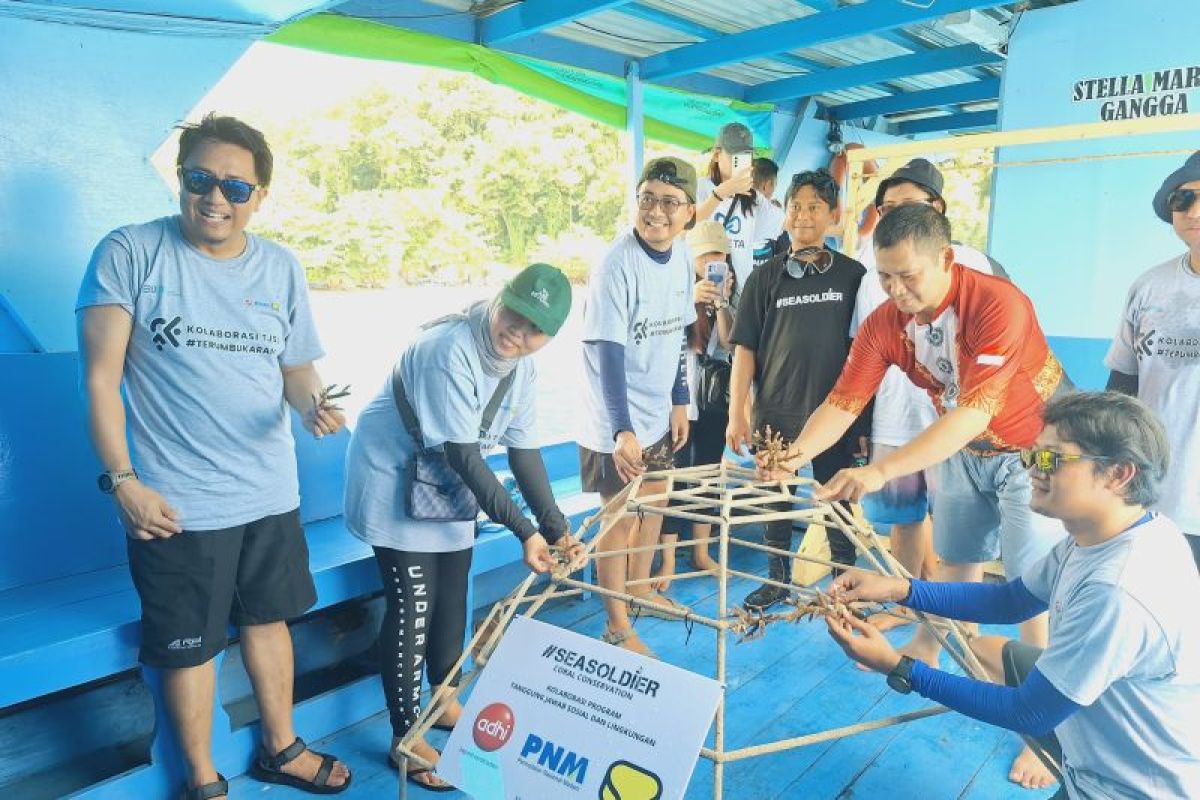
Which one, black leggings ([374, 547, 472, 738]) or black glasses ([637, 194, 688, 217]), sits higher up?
black glasses ([637, 194, 688, 217])

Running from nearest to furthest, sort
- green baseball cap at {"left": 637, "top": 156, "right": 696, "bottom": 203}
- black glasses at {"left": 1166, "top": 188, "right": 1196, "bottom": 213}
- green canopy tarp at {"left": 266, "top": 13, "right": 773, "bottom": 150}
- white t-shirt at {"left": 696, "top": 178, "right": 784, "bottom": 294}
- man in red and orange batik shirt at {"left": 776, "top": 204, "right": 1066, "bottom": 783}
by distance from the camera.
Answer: man in red and orange batik shirt at {"left": 776, "top": 204, "right": 1066, "bottom": 783}
black glasses at {"left": 1166, "top": 188, "right": 1196, "bottom": 213}
green baseball cap at {"left": 637, "top": 156, "right": 696, "bottom": 203}
green canopy tarp at {"left": 266, "top": 13, "right": 773, "bottom": 150}
white t-shirt at {"left": 696, "top": 178, "right": 784, "bottom": 294}

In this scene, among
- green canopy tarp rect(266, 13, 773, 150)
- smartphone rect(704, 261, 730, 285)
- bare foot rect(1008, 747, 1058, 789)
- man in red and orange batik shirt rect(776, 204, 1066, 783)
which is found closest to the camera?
man in red and orange batik shirt rect(776, 204, 1066, 783)

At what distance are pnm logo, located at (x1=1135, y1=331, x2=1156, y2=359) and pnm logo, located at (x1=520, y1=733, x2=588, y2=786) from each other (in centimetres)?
203

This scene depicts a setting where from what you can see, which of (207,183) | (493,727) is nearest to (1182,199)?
(493,727)

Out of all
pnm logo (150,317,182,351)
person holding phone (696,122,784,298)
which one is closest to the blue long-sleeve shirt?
pnm logo (150,317,182,351)

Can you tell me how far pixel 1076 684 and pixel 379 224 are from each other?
193 inches

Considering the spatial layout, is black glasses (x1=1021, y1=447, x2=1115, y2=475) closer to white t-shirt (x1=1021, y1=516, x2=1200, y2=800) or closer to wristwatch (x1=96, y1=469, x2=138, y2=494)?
white t-shirt (x1=1021, y1=516, x2=1200, y2=800)

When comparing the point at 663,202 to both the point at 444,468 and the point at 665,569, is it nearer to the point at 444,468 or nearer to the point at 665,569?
the point at 444,468

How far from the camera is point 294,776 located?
2.18 metres

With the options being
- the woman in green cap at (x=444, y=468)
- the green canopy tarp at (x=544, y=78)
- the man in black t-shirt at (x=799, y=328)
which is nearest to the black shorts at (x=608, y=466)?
the man in black t-shirt at (x=799, y=328)

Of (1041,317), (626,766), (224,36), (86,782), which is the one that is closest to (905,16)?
(1041,317)

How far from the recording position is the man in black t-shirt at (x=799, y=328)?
9.43 feet

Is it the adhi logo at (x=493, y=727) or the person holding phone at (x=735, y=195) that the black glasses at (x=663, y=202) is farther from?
the adhi logo at (x=493, y=727)

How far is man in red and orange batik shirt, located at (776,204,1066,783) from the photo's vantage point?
6.49ft
